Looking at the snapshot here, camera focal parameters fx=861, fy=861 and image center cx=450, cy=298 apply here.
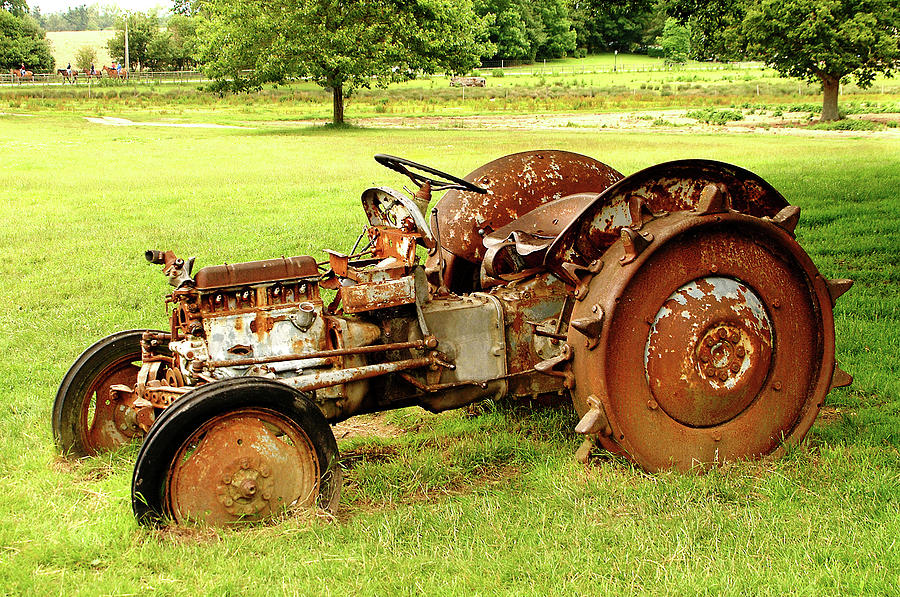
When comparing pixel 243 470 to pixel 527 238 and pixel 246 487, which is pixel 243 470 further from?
pixel 527 238

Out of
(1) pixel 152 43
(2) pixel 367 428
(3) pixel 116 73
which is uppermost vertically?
(1) pixel 152 43

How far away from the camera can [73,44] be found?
351 feet

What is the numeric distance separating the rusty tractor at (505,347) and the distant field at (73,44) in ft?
333

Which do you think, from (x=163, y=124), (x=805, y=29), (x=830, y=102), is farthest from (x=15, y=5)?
(x=805, y=29)

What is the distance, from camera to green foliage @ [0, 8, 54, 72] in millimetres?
70312

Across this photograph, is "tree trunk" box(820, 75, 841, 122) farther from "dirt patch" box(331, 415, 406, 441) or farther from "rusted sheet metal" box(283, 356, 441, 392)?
"rusted sheet metal" box(283, 356, 441, 392)

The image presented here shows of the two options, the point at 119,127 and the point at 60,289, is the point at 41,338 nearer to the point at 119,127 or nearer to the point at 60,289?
the point at 60,289

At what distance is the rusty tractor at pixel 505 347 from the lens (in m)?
3.49

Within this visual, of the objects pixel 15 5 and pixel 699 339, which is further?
pixel 15 5

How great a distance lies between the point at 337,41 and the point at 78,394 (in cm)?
2873

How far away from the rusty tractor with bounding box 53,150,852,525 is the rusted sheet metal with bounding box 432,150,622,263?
74 cm

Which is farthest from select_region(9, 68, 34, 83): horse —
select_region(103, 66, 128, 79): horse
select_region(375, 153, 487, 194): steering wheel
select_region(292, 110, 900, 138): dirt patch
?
select_region(375, 153, 487, 194): steering wheel

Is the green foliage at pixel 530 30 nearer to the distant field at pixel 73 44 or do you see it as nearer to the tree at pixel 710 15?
the distant field at pixel 73 44

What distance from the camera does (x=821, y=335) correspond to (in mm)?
4051
